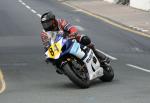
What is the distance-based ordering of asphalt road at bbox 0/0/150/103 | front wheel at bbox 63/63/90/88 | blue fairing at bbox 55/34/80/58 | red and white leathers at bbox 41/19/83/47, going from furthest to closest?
red and white leathers at bbox 41/19/83/47
blue fairing at bbox 55/34/80/58
front wheel at bbox 63/63/90/88
asphalt road at bbox 0/0/150/103

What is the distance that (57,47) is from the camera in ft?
40.6

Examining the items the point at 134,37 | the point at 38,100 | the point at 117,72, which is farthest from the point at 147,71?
the point at 134,37

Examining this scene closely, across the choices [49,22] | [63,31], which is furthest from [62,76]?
[49,22]

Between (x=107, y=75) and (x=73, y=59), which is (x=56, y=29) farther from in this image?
(x=107, y=75)

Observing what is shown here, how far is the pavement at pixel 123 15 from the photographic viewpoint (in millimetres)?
27044

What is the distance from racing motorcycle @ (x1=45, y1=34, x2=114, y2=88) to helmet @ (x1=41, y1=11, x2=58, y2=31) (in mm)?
221

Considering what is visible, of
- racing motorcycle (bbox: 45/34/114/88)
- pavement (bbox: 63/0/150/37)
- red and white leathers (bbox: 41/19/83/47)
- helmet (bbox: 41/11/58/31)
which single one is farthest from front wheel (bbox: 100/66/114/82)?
pavement (bbox: 63/0/150/37)

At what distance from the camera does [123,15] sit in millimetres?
32219

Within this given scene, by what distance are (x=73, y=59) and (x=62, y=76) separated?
2.15 metres

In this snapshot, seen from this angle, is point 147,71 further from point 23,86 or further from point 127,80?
point 23,86

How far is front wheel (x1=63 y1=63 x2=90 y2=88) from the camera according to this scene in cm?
1208

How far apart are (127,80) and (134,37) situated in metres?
10.1

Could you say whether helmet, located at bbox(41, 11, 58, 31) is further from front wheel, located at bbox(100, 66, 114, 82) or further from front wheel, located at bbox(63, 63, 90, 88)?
front wheel, located at bbox(100, 66, 114, 82)

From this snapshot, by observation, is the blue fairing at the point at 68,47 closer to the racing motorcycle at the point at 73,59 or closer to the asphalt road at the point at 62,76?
the racing motorcycle at the point at 73,59
